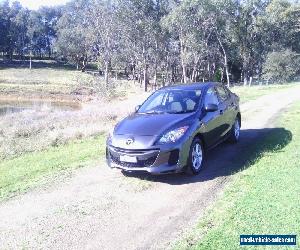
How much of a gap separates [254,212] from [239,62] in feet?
191

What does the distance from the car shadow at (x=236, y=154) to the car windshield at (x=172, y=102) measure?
134 cm

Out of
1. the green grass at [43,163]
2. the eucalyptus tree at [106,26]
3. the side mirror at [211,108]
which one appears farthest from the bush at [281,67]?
the side mirror at [211,108]

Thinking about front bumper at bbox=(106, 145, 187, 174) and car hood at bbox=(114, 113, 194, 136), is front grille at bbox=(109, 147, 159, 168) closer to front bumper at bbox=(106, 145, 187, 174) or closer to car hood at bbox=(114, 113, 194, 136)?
front bumper at bbox=(106, 145, 187, 174)

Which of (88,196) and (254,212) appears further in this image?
(88,196)

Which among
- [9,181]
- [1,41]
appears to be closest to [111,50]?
[1,41]

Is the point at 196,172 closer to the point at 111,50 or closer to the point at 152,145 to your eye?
the point at 152,145

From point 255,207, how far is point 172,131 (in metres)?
2.22

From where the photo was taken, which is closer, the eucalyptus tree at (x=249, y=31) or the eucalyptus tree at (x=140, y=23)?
the eucalyptus tree at (x=140, y=23)

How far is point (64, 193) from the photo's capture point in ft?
25.8

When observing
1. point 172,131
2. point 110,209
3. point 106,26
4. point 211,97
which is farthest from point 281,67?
point 110,209

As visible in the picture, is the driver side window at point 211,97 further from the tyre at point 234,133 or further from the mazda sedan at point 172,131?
the tyre at point 234,133

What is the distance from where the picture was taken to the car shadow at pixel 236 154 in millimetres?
8219

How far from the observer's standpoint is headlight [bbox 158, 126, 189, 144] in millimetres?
7690

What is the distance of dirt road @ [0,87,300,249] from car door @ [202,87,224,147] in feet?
1.78
